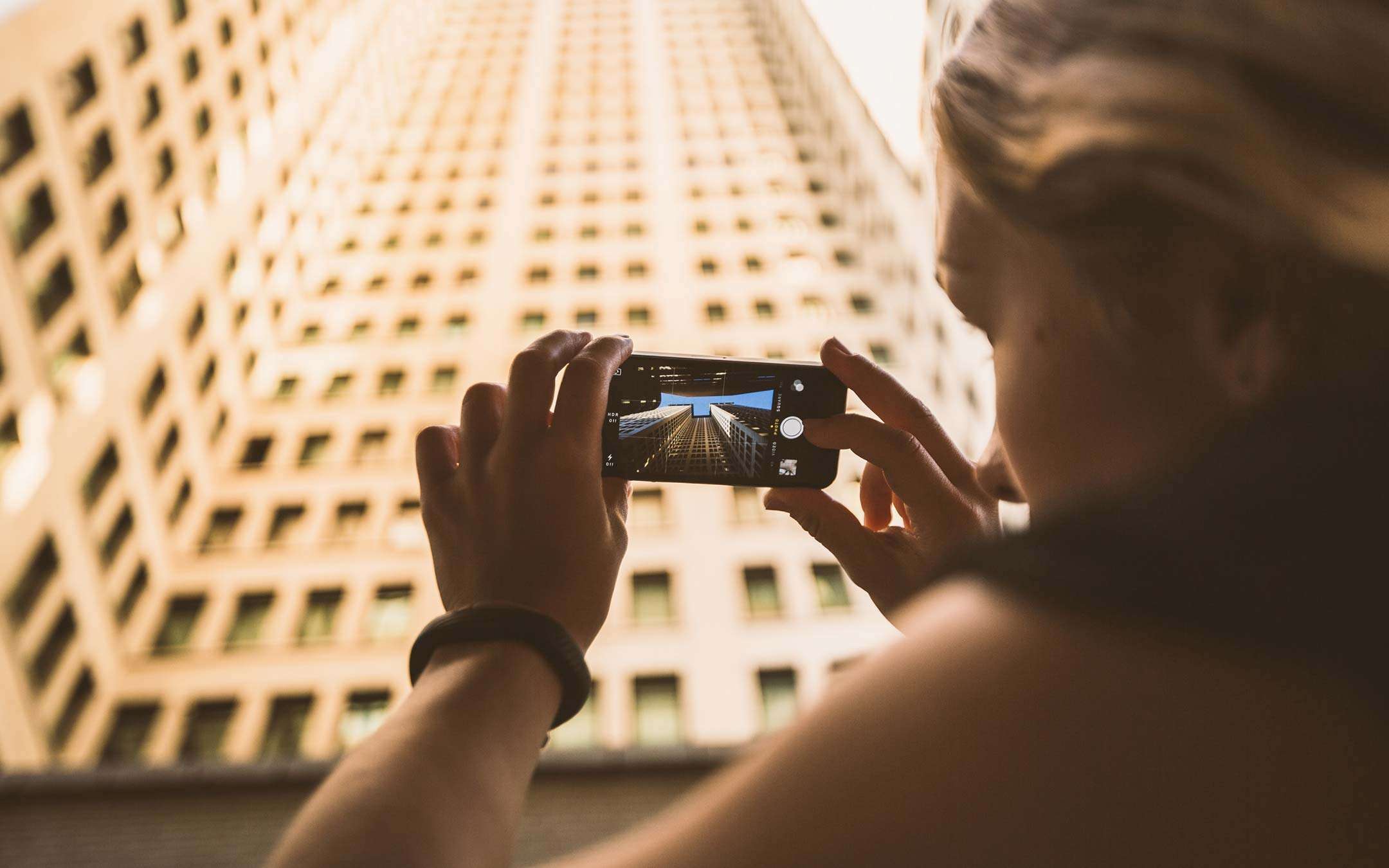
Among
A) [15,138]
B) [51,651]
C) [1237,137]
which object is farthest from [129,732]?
[1237,137]

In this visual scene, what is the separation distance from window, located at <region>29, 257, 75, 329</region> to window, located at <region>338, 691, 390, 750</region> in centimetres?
1188

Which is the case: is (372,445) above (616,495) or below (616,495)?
below

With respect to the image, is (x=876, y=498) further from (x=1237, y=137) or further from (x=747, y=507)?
(x=747, y=507)

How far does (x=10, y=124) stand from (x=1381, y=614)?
2313 cm

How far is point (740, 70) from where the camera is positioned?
39.8 metres

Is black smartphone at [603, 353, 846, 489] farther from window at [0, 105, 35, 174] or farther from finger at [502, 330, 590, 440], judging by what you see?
window at [0, 105, 35, 174]

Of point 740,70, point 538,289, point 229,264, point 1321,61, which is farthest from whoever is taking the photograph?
point 740,70

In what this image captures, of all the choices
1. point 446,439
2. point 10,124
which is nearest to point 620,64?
point 10,124

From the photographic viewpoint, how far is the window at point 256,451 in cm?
2264

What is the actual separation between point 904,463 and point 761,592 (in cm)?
1771

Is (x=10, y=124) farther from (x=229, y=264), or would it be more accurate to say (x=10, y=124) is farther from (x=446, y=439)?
(x=446, y=439)

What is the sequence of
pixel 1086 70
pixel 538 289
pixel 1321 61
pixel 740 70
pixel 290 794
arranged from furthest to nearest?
pixel 740 70
pixel 538 289
pixel 290 794
pixel 1086 70
pixel 1321 61

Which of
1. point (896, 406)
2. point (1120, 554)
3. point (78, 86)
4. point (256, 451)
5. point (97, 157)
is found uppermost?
point (1120, 554)

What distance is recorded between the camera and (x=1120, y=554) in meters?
0.59
